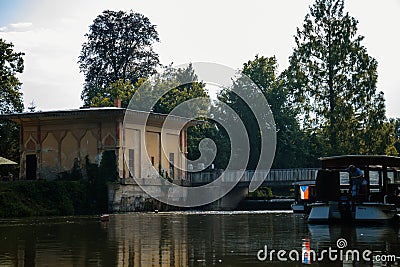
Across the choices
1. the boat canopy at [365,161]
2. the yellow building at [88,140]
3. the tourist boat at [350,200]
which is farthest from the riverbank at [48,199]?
the boat canopy at [365,161]

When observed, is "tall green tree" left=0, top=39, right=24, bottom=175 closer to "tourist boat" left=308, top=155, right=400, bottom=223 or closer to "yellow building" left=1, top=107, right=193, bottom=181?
"yellow building" left=1, top=107, right=193, bottom=181

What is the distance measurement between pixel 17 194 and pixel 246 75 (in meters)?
35.7

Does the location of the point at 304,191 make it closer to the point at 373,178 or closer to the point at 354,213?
the point at 373,178

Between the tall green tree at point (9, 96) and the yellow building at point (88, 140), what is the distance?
5811 millimetres

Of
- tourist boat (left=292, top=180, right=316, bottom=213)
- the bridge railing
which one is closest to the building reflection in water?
tourist boat (left=292, top=180, right=316, bottom=213)

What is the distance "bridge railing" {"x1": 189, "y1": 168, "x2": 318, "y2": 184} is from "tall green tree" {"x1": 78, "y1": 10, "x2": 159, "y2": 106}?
24.5 metres

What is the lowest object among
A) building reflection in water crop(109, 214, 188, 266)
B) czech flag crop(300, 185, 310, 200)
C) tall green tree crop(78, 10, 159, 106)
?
building reflection in water crop(109, 214, 188, 266)

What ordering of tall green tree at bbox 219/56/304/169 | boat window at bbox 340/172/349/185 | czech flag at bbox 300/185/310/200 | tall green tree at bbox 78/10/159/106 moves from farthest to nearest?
tall green tree at bbox 78/10/159/106 → tall green tree at bbox 219/56/304/169 → czech flag at bbox 300/185/310/200 → boat window at bbox 340/172/349/185

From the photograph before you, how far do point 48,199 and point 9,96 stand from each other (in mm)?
17307

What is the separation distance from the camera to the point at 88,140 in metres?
49.4

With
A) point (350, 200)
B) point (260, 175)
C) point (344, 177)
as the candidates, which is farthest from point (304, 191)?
point (260, 175)

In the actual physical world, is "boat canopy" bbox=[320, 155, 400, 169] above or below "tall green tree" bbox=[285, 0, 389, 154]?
below

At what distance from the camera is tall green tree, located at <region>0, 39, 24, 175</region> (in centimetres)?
5516

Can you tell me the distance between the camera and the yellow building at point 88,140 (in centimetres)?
4841
